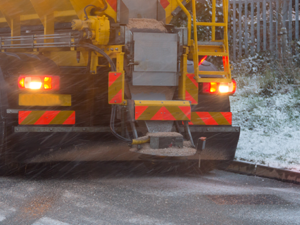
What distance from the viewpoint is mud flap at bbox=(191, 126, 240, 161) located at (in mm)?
4402

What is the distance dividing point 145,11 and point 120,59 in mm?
957

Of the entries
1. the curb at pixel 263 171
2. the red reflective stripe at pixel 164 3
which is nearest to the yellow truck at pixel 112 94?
the curb at pixel 263 171

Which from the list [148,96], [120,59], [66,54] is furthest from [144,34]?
[66,54]

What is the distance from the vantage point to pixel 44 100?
162 inches

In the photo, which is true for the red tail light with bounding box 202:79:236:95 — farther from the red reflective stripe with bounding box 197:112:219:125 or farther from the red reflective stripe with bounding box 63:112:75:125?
the red reflective stripe with bounding box 63:112:75:125

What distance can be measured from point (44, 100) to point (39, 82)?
0.67 feet

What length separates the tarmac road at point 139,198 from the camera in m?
Answer: 2.95

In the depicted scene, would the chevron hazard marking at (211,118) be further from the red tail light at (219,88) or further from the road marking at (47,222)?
the road marking at (47,222)

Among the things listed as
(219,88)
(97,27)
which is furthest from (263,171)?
Answer: (97,27)

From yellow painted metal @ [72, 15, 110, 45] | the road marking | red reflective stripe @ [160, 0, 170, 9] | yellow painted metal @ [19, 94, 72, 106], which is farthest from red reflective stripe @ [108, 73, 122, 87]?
the road marking

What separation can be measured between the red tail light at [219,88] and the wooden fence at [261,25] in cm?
538

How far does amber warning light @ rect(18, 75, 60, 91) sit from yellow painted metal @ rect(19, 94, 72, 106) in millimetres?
102

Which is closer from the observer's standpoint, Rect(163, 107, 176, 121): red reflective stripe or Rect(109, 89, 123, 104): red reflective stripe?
Rect(163, 107, 176, 121): red reflective stripe

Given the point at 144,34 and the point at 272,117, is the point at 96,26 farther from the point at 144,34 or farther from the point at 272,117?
the point at 272,117
